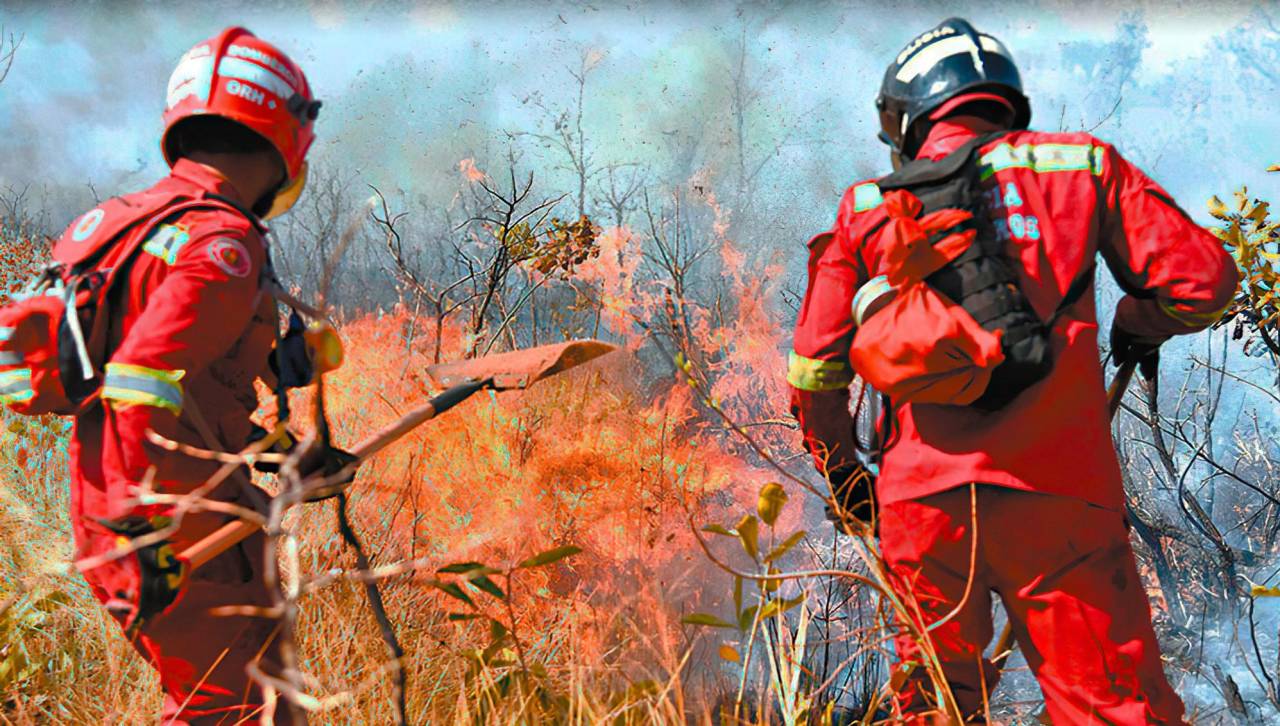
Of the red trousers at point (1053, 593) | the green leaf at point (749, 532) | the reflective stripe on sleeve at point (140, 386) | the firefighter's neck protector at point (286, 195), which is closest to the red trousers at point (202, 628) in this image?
the reflective stripe on sleeve at point (140, 386)

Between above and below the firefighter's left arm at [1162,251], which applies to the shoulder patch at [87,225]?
below

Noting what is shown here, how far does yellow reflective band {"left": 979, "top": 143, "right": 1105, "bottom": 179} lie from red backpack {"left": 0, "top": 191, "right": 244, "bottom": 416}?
1647 millimetres

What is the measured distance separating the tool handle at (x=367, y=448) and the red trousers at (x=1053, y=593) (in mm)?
980

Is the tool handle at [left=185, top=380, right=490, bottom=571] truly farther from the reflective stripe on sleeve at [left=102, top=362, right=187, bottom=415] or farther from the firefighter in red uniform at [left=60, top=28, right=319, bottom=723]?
the reflective stripe on sleeve at [left=102, top=362, right=187, bottom=415]

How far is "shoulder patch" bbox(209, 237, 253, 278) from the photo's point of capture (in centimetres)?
186

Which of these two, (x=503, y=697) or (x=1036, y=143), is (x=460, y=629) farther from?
(x=1036, y=143)

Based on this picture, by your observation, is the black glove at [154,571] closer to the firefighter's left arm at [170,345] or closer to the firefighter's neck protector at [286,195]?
the firefighter's left arm at [170,345]

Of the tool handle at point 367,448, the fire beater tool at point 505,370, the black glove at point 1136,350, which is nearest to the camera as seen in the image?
the tool handle at point 367,448

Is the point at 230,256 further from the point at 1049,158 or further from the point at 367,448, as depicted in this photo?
the point at 1049,158

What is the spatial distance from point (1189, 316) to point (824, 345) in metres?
0.78

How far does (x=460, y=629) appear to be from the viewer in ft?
10.2

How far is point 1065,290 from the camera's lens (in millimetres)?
2084

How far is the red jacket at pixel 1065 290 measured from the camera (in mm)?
2027

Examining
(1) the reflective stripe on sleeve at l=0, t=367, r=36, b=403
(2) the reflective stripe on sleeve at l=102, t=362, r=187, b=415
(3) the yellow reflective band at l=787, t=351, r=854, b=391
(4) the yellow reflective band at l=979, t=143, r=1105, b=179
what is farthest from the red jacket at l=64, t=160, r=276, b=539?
(4) the yellow reflective band at l=979, t=143, r=1105, b=179
